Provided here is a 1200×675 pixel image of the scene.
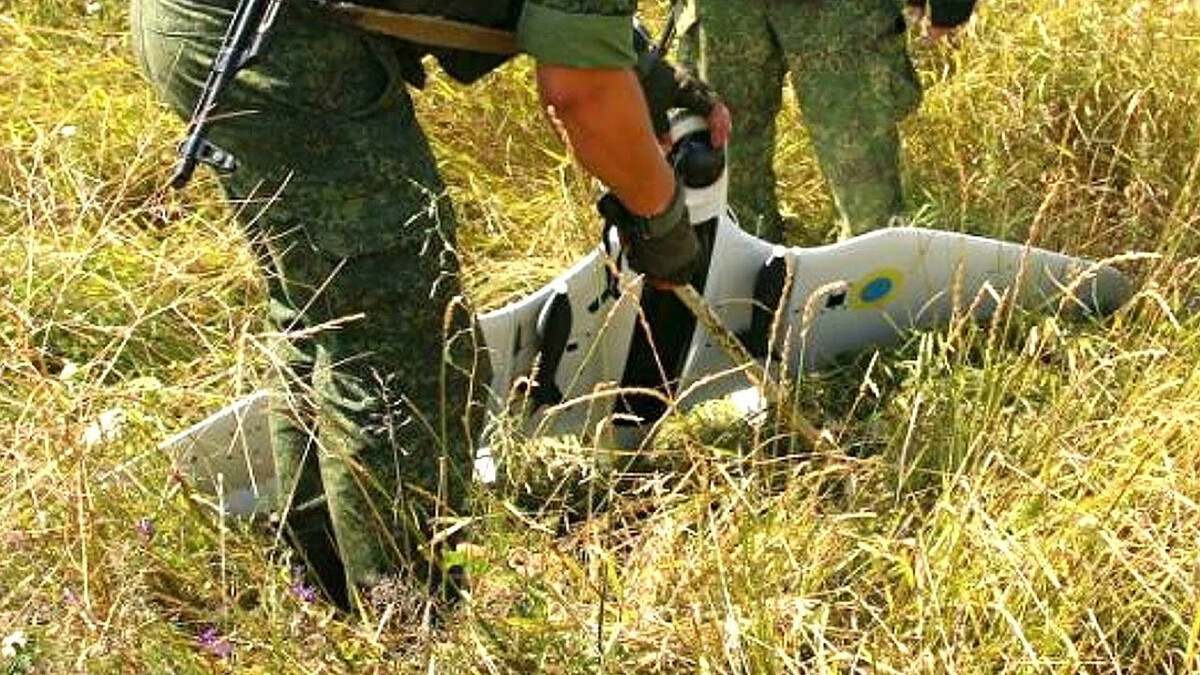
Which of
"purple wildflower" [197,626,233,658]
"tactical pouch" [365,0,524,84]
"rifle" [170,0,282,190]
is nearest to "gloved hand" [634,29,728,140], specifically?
"tactical pouch" [365,0,524,84]

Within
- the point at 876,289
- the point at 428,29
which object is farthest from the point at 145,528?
the point at 876,289

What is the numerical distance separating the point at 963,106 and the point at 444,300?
2.08 meters

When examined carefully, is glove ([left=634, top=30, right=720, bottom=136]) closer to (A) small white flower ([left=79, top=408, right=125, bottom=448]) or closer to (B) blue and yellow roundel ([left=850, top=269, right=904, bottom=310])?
(B) blue and yellow roundel ([left=850, top=269, right=904, bottom=310])

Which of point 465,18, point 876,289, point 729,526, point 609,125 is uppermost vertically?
point 465,18

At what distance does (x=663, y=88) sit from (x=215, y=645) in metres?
1.16

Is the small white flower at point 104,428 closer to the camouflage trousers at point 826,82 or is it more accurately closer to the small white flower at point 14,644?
the small white flower at point 14,644

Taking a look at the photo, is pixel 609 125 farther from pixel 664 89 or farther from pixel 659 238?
pixel 664 89

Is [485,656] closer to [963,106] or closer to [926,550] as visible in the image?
[926,550]

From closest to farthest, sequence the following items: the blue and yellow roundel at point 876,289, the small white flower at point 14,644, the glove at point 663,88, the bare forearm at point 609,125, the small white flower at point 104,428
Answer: the small white flower at point 14,644 < the bare forearm at point 609,125 < the small white flower at point 104,428 < the glove at point 663,88 < the blue and yellow roundel at point 876,289

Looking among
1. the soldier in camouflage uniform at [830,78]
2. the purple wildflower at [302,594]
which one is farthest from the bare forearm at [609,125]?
the soldier in camouflage uniform at [830,78]

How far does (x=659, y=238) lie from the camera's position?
2471 mm

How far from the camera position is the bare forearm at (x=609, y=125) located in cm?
210

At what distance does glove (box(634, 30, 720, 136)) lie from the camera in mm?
2633

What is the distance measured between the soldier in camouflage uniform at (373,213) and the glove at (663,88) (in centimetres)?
28
